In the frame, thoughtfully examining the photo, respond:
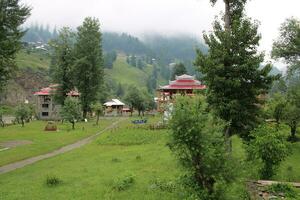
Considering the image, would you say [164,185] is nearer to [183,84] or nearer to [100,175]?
[100,175]

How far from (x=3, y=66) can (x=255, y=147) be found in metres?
25.1

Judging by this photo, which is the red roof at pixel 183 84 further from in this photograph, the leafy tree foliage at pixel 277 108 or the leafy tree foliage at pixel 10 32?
the leafy tree foliage at pixel 10 32

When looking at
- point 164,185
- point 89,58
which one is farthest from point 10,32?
point 89,58

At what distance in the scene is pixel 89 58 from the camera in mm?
79875

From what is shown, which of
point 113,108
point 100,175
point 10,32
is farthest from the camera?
point 113,108

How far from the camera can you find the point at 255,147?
19.5 metres

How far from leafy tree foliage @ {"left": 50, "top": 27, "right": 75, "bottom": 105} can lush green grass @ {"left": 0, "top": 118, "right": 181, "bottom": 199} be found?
46.5 m

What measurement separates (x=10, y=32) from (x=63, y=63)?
4632 cm

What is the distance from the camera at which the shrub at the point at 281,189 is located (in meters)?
17.1

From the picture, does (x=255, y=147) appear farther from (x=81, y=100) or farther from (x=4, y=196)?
(x=81, y=100)

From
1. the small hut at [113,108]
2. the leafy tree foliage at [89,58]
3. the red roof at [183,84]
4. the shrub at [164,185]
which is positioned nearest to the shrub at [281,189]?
the shrub at [164,185]

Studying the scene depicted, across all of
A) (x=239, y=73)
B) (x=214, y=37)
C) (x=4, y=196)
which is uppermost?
(x=214, y=37)

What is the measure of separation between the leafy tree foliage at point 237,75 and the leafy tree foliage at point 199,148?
7679 mm

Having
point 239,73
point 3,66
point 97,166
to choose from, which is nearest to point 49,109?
point 3,66
